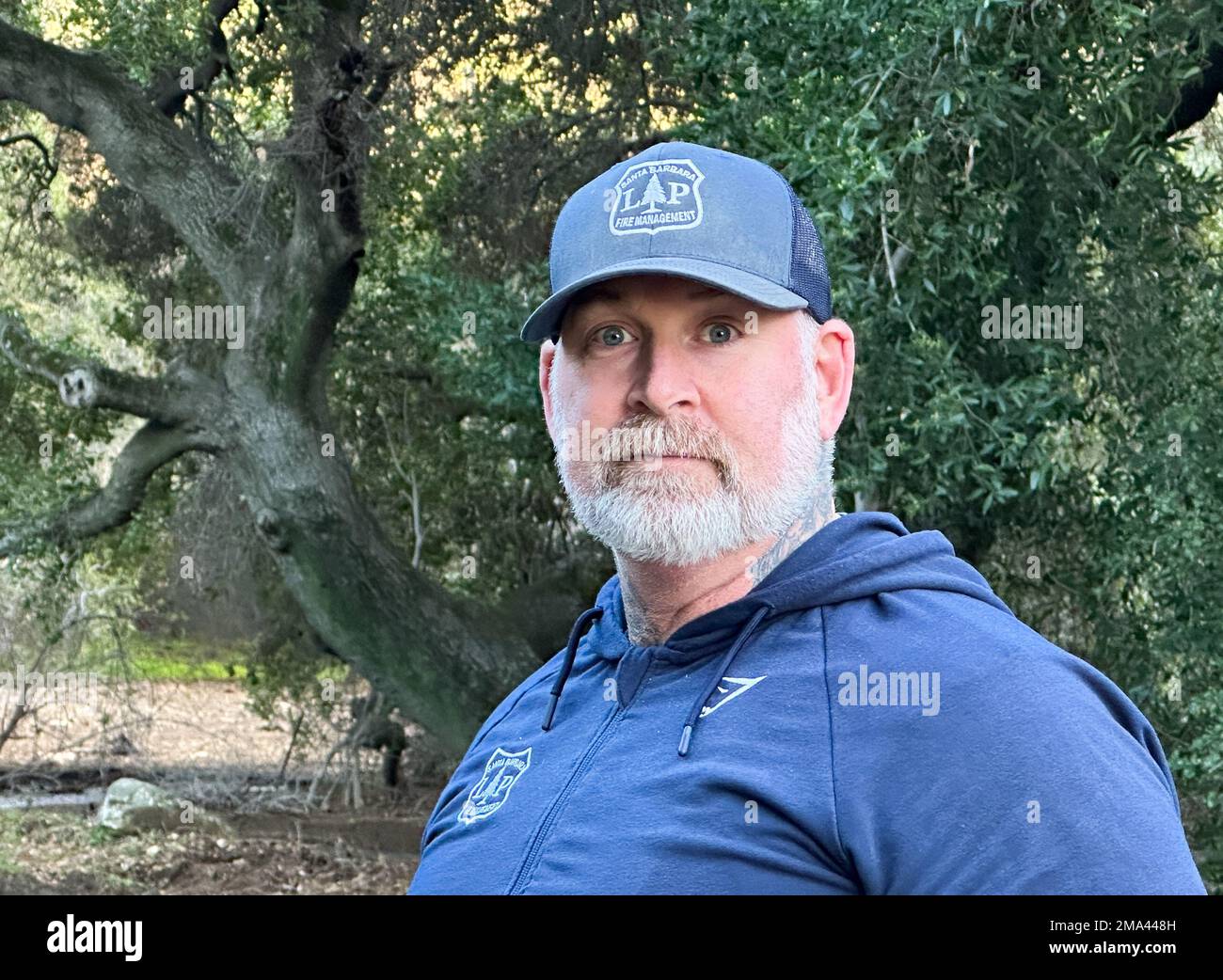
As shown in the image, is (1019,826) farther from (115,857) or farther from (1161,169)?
(115,857)

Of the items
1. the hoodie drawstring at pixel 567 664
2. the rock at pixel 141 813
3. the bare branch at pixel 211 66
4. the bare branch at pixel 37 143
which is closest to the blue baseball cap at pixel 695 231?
the hoodie drawstring at pixel 567 664

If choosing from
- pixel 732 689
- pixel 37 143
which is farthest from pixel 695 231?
pixel 37 143

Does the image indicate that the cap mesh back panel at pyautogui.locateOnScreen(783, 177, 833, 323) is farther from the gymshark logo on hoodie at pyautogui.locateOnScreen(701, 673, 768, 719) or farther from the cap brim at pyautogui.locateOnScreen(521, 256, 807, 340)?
the gymshark logo on hoodie at pyautogui.locateOnScreen(701, 673, 768, 719)

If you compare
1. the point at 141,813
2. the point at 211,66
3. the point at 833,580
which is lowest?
→ the point at 141,813

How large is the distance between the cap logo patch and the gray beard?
28 cm

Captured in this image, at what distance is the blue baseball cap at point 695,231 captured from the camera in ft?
6.81

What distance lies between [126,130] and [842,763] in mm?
9115

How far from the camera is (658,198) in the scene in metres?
2.12

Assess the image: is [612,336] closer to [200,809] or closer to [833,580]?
[833,580]

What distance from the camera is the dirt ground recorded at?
10836 millimetres

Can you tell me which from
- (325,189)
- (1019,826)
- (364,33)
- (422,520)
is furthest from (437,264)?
(1019,826)

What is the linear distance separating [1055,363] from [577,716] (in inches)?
212

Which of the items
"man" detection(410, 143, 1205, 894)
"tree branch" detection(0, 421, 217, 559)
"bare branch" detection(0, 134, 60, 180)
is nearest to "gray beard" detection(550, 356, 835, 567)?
"man" detection(410, 143, 1205, 894)

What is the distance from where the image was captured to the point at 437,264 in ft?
32.6
